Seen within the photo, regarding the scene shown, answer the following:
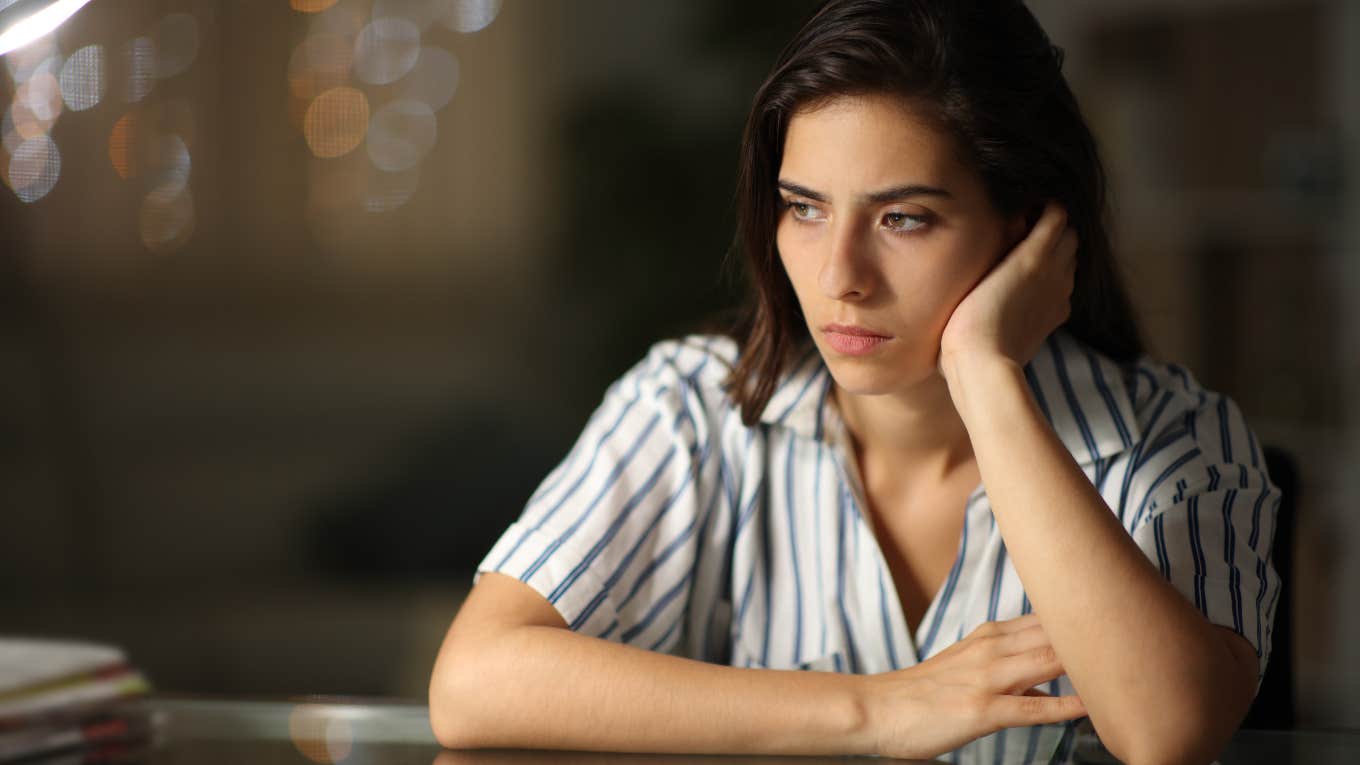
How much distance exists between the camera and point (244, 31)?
2.38 m

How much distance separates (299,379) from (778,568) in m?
1.64

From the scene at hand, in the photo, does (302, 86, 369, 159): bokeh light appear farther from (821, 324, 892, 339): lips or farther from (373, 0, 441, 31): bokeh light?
(821, 324, 892, 339): lips

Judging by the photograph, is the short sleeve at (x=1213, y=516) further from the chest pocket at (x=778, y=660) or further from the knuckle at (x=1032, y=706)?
the chest pocket at (x=778, y=660)

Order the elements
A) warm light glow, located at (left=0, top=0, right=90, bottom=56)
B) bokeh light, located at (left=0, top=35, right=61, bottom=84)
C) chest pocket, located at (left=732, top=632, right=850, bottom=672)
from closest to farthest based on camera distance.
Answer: warm light glow, located at (left=0, top=0, right=90, bottom=56), chest pocket, located at (left=732, top=632, right=850, bottom=672), bokeh light, located at (left=0, top=35, right=61, bottom=84)

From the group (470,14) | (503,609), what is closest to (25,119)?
(470,14)

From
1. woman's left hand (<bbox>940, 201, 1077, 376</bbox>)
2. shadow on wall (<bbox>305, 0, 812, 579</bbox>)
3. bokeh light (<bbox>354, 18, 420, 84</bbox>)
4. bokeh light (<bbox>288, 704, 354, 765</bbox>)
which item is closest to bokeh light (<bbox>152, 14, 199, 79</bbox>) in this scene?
bokeh light (<bbox>354, 18, 420, 84</bbox>)

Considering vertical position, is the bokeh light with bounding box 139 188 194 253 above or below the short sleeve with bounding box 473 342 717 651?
above

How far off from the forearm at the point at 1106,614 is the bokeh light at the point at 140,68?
2177 mm

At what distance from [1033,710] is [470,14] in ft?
6.77

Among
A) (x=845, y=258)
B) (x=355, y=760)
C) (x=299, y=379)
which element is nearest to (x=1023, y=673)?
(x=845, y=258)

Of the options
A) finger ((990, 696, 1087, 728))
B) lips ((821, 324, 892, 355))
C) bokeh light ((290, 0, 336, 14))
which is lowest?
finger ((990, 696, 1087, 728))

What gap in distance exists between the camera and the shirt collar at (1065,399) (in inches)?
39.6

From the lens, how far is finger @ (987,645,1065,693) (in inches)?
31.4

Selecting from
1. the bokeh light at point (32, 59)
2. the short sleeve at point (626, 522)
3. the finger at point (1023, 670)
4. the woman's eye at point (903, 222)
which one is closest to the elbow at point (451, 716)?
the short sleeve at point (626, 522)
